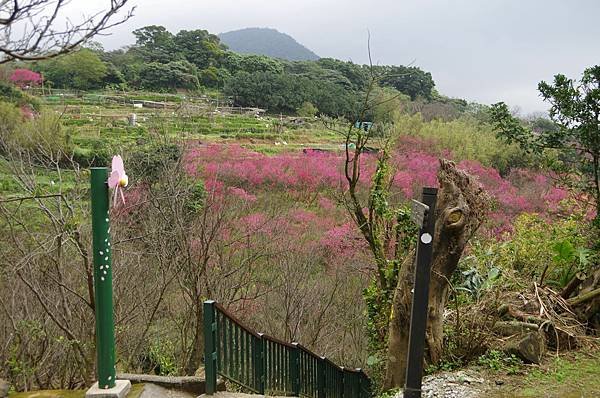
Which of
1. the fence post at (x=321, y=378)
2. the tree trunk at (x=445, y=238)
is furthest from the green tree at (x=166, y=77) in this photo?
the tree trunk at (x=445, y=238)

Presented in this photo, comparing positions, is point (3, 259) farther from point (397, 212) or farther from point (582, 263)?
point (582, 263)

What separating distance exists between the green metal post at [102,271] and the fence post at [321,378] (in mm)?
3182

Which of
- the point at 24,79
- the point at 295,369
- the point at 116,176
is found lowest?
the point at 295,369

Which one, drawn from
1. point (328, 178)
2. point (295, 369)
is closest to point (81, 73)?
point (328, 178)

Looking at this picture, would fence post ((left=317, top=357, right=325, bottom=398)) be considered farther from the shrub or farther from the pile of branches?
the shrub

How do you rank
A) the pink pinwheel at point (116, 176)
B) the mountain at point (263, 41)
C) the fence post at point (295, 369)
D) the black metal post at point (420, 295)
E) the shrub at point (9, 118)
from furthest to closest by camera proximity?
1. the mountain at point (263, 41)
2. the shrub at point (9, 118)
3. the fence post at point (295, 369)
4. the pink pinwheel at point (116, 176)
5. the black metal post at point (420, 295)

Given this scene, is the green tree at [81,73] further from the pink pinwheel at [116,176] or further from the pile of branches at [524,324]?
the pile of branches at [524,324]

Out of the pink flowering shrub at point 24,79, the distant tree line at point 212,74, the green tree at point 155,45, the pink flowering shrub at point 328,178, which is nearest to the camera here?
the pink flowering shrub at point 328,178

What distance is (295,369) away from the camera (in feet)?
17.3

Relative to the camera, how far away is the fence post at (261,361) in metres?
4.50

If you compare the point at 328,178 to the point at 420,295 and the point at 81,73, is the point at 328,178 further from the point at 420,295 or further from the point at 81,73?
the point at 81,73

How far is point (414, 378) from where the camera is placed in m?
3.26

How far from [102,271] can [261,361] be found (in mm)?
1909

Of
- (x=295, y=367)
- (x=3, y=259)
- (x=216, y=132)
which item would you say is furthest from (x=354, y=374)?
(x=216, y=132)
